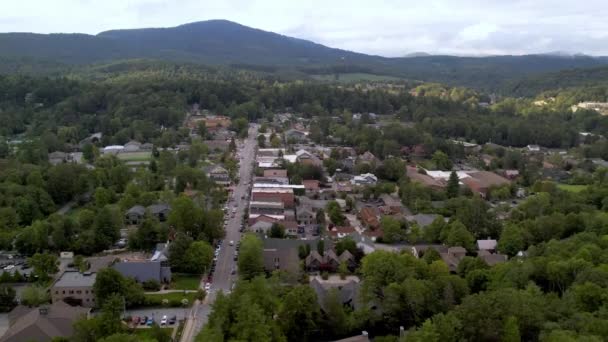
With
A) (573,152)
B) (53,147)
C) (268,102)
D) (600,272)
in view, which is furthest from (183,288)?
(268,102)

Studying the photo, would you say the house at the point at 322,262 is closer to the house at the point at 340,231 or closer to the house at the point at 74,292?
the house at the point at 340,231

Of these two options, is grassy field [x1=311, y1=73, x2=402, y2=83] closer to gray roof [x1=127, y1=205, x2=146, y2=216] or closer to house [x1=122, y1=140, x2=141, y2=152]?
house [x1=122, y1=140, x2=141, y2=152]

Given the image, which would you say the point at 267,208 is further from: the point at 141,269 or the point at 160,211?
the point at 141,269

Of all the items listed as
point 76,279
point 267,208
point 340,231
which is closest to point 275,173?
point 267,208

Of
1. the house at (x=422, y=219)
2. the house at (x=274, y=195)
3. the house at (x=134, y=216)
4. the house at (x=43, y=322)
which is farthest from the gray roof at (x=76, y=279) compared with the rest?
the house at (x=422, y=219)

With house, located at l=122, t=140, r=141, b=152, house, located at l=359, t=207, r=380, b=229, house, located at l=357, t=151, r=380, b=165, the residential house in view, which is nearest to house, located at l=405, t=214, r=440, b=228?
house, located at l=359, t=207, r=380, b=229

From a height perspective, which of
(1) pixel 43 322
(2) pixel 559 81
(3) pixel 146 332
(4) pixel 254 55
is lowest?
(3) pixel 146 332
